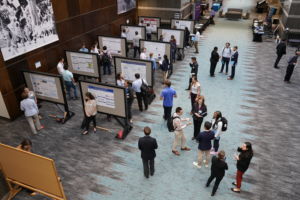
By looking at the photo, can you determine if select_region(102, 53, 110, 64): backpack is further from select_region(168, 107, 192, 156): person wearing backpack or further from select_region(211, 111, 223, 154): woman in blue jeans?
select_region(211, 111, 223, 154): woman in blue jeans

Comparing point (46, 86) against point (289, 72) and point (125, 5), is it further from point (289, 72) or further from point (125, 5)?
point (125, 5)

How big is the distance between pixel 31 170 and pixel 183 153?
367 cm

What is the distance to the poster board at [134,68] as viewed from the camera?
8.21m

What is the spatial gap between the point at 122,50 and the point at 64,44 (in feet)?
8.22

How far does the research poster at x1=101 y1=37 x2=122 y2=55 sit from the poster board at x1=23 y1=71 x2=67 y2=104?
14.6 ft

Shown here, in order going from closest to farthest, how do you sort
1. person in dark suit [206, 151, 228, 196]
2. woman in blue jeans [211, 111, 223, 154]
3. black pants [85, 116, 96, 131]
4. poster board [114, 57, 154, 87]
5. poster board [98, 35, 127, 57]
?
person in dark suit [206, 151, 228, 196] < woman in blue jeans [211, 111, 223, 154] < black pants [85, 116, 96, 131] < poster board [114, 57, 154, 87] < poster board [98, 35, 127, 57]

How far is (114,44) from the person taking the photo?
1112cm

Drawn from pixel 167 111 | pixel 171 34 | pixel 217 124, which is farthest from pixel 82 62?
pixel 217 124

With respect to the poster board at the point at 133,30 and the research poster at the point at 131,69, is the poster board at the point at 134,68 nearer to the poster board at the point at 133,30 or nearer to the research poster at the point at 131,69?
the research poster at the point at 131,69

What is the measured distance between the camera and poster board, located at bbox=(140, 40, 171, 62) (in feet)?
32.8

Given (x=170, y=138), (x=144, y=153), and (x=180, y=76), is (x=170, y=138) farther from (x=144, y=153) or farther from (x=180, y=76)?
(x=180, y=76)

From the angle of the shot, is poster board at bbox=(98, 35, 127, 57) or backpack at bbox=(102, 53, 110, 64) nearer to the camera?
backpack at bbox=(102, 53, 110, 64)

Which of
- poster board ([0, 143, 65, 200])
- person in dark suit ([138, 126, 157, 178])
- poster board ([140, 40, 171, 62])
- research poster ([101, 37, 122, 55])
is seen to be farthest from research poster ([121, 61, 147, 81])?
poster board ([0, 143, 65, 200])

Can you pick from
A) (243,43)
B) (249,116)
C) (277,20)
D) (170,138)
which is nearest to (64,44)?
(170,138)
